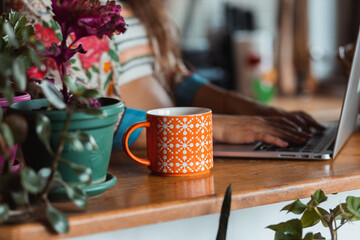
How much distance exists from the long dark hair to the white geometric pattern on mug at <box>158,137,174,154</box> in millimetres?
642

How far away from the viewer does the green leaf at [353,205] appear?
0.60m

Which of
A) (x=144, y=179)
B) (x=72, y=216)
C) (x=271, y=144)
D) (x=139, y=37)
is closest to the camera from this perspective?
(x=72, y=216)

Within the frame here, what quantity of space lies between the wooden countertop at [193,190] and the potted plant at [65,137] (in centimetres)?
2

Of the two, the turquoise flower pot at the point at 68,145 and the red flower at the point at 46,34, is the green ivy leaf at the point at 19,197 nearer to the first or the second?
the turquoise flower pot at the point at 68,145

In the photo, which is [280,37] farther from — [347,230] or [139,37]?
[347,230]

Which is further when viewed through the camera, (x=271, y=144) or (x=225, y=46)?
(x=225, y=46)

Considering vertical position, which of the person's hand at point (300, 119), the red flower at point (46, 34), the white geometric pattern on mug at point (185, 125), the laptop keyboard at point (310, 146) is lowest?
Result: the laptop keyboard at point (310, 146)

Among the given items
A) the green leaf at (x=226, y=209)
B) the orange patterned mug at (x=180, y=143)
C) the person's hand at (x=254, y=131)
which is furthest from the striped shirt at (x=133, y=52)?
the green leaf at (x=226, y=209)

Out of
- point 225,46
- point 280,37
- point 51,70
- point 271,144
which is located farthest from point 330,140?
Answer: point 280,37

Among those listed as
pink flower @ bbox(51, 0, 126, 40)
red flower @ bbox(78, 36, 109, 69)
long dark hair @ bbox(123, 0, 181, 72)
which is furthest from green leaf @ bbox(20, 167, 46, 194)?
long dark hair @ bbox(123, 0, 181, 72)

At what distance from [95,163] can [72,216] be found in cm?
8

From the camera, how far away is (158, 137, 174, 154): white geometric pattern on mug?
25.6 inches

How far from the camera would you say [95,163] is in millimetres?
573

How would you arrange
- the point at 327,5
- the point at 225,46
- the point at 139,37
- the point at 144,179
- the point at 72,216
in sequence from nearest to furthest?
the point at 72,216 → the point at 144,179 → the point at 139,37 → the point at 225,46 → the point at 327,5
